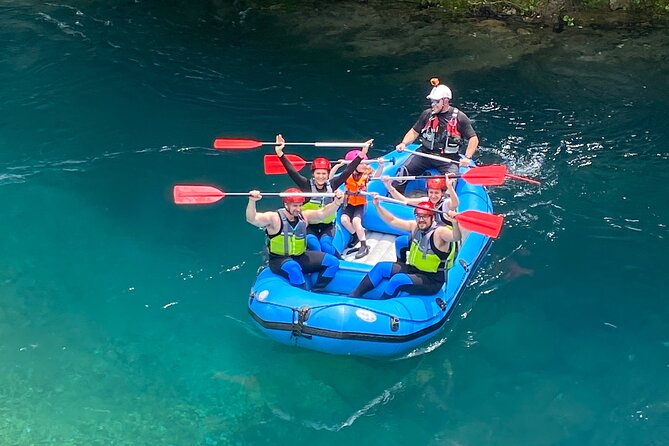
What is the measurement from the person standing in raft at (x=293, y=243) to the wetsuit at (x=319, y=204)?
0.20m

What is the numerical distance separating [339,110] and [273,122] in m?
1.13

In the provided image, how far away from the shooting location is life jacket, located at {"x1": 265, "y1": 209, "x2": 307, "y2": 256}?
6.81 m

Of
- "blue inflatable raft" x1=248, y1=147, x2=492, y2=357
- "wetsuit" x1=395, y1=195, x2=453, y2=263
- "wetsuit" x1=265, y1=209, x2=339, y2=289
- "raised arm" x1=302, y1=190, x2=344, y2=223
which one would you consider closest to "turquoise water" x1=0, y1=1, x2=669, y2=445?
"blue inflatable raft" x1=248, y1=147, x2=492, y2=357

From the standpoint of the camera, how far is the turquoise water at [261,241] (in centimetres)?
644

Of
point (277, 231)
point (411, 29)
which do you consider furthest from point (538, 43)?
Answer: point (277, 231)

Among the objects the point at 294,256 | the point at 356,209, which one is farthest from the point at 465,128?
the point at 294,256

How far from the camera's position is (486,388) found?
261 inches

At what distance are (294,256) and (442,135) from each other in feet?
9.41

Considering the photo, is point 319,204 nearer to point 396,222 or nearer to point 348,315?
point 396,222

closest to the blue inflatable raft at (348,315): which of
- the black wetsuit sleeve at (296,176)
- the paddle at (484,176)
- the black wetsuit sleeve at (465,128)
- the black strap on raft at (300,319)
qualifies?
the black strap on raft at (300,319)

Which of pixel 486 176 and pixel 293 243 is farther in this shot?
pixel 486 176

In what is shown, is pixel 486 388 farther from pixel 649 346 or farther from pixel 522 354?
pixel 649 346

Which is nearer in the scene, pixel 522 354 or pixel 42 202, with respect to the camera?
pixel 522 354

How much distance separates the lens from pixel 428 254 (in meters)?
6.70
